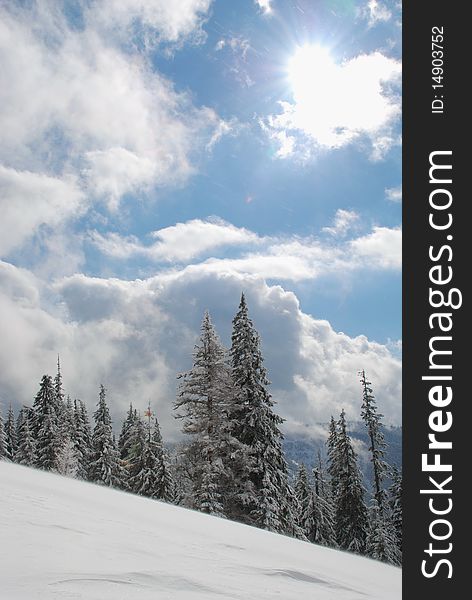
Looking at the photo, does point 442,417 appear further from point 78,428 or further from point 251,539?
point 78,428

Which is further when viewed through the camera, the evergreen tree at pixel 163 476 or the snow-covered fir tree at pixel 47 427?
the snow-covered fir tree at pixel 47 427

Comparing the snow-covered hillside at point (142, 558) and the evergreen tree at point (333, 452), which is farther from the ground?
the evergreen tree at point (333, 452)

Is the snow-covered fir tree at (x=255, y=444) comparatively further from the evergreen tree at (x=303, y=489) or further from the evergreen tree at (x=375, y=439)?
Answer: the evergreen tree at (x=303, y=489)

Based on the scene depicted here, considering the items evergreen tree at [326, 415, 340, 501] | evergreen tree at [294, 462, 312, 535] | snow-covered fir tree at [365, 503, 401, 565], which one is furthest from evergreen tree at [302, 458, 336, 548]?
snow-covered fir tree at [365, 503, 401, 565]

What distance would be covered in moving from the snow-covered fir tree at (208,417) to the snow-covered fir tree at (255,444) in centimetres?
68

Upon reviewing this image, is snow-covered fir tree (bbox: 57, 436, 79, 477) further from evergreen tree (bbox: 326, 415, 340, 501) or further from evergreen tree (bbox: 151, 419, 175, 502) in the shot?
evergreen tree (bbox: 326, 415, 340, 501)

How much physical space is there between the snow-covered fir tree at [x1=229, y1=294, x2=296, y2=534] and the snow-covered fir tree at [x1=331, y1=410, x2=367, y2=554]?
1340 centimetres

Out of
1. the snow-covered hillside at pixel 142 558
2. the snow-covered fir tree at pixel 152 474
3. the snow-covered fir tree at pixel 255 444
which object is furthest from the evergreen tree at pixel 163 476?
the snow-covered hillside at pixel 142 558

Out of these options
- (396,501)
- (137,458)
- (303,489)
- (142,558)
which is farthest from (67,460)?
(142,558)

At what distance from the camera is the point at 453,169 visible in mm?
6238

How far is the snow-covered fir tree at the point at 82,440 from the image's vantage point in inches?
2048

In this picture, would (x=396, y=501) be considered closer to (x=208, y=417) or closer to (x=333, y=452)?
(x=333, y=452)

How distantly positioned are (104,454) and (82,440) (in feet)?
17.9

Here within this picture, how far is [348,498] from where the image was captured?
38750 millimetres
